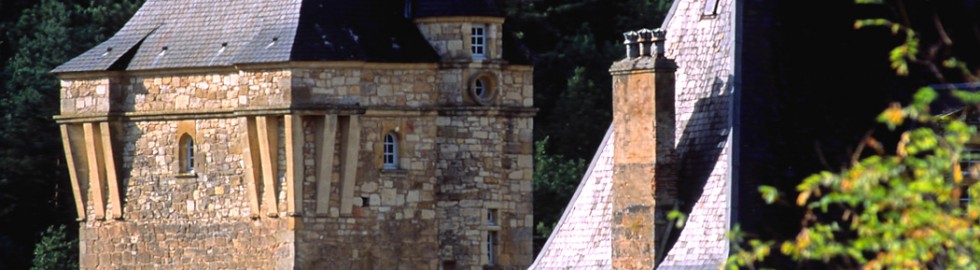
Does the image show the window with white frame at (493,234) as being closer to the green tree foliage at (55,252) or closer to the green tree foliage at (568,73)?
the green tree foliage at (568,73)

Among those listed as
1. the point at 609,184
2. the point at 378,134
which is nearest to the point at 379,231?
the point at 378,134

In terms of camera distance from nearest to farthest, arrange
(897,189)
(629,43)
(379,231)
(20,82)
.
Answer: (897,189) → (629,43) → (379,231) → (20,82)

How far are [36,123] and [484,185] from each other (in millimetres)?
12517

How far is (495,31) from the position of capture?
5800 centimetres

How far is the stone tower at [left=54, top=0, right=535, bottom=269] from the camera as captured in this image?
5675cm

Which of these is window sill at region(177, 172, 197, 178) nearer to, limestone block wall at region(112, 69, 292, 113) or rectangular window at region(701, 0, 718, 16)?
limestone block wall at region(112, 69, 292, 113)

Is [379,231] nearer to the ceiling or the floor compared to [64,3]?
nearer to the floor

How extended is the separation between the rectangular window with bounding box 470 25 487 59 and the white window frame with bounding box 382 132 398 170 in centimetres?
197

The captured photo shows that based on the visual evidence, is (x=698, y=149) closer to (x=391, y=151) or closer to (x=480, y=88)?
(x=391, y=151)

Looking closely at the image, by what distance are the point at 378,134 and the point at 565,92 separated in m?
12.4

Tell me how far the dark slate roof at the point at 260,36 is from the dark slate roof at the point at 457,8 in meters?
0.44

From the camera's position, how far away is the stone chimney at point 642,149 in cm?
3022

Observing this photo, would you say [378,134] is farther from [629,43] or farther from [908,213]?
[908,213]

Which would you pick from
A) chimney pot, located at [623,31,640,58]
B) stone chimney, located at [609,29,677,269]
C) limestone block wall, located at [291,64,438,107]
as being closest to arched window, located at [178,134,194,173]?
limestone block wall, located at [291,64,438,107]
